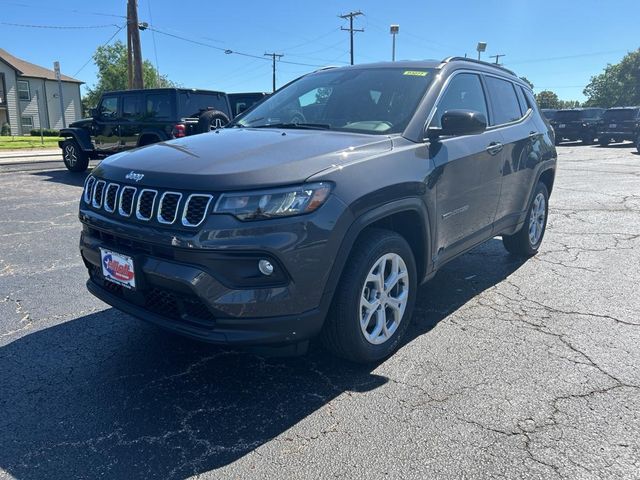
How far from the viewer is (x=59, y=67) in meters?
19.0

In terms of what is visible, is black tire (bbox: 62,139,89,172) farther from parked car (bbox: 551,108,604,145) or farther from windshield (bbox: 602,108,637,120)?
windshield (bbox: 602,108,637,120)

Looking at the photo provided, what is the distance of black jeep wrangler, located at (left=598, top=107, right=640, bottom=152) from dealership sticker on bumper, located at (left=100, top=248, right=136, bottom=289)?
26.1 meters

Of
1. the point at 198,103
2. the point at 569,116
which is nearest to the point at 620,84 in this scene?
the point at 569,116

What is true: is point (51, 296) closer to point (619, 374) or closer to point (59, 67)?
point (619, 374)

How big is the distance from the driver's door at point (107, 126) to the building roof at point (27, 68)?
40944 mm

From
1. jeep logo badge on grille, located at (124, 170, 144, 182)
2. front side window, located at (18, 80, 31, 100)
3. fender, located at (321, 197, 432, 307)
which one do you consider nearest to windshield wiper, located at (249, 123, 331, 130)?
fender, located at (321, 197, 432, 307)

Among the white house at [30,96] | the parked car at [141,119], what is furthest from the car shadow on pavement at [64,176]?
the white house at [30,96]

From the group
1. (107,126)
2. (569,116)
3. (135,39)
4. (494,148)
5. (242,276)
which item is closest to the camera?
(242,276)

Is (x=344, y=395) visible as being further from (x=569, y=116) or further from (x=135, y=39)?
(x=569, y=116)

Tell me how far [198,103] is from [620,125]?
20886mm

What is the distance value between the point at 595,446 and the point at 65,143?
13.5 m

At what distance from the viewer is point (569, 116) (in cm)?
2702

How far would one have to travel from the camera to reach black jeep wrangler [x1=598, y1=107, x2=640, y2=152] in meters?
23.9

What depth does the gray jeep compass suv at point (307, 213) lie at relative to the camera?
257cm
